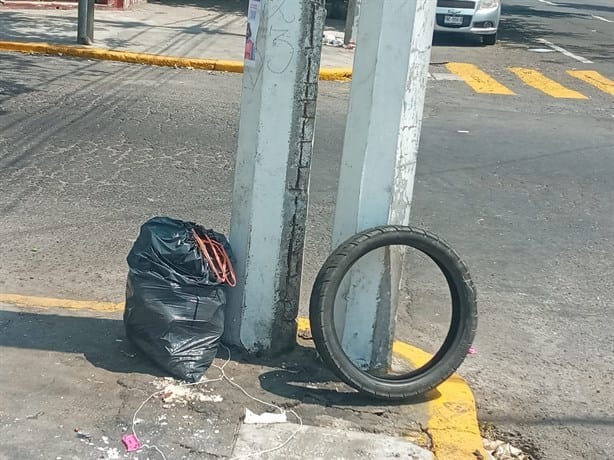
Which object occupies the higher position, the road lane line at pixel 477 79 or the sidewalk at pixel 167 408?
the road lane line at pixel 477 79

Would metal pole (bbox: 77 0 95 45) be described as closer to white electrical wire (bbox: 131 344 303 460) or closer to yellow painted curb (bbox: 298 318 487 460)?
white electrical wire (bbox: 131 344 303 460)

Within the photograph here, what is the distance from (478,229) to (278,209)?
314 centimetres

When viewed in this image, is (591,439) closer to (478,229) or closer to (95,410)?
(95,410)

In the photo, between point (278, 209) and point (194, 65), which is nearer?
point (278, 209)

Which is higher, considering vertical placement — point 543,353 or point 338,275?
point 338,275

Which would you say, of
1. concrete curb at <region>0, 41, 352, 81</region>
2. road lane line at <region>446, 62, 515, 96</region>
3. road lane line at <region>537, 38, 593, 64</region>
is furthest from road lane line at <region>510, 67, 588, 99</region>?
concrete curb at <region>0, 41, 352, 81</region>

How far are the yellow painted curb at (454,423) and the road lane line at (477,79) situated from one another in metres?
9.45

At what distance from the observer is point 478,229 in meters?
7.21

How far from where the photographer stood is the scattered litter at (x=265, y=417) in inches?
160

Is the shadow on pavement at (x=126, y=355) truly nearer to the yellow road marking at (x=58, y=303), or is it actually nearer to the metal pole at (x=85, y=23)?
the yellow road marking at (x=58, y=303)

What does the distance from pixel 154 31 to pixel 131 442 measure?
13893 millimetres

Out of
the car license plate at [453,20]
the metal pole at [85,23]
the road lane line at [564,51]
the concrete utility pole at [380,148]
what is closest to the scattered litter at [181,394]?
the concrete utility pole at [380,148]

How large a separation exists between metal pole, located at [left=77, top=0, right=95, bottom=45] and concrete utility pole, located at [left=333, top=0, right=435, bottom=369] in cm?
1072

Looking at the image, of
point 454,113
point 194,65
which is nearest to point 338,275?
point 454,113
